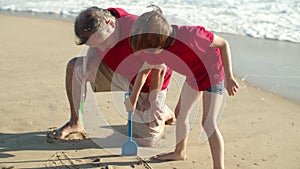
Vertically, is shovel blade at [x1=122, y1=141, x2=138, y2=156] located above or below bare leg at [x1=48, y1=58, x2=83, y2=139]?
below

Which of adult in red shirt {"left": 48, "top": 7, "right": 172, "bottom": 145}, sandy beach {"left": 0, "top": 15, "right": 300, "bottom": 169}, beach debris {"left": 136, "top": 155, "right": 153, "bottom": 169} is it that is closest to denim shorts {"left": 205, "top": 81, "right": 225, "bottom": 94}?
adult in red shirt {"left": 48, "top": 7, "right": 172, "bottom": 145}

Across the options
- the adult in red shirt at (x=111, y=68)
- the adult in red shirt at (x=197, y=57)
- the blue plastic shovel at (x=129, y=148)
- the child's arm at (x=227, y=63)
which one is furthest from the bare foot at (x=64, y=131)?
the child's arm at (x=227, y=63)

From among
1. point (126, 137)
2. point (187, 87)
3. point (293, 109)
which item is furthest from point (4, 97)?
point (293, 109)

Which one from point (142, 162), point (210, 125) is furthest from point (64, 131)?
point (210, 125)

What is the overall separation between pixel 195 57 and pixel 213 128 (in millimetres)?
410

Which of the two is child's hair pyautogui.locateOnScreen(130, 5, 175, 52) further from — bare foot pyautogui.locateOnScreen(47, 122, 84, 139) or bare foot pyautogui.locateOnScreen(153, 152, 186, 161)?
bare foot pyautogui.locateOnScreen(47, 122, 84, 139)

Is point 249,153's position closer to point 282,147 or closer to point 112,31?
point 282,147

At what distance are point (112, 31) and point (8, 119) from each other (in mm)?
1055

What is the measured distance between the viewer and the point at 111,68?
11.0ft

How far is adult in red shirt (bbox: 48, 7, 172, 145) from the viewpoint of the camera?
300 centimetres

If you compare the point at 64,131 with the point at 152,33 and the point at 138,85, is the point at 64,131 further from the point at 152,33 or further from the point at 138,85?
the point at 152,33

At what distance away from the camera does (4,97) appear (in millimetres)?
3930

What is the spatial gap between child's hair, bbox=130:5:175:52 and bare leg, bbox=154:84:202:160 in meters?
0.42

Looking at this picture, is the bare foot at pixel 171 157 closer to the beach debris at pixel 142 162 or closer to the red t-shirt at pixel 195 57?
the beach debris at pixel 142 162
